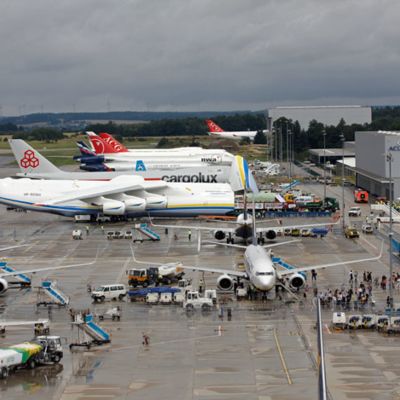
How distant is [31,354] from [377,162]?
88696mm

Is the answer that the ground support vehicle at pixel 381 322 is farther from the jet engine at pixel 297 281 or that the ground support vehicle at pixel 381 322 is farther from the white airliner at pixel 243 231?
the white airliner at pixel 243 231

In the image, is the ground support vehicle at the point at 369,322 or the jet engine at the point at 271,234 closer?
the ground support vehicle at the point at 369,322

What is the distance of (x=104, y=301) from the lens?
2479 inches

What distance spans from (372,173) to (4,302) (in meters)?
77.9

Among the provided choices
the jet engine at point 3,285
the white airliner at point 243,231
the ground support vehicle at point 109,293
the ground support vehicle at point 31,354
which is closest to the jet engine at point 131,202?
the white airliner at point 243,231

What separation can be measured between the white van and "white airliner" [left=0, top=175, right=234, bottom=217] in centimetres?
4323

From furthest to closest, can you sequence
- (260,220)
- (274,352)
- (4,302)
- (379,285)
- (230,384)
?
(260,220), (379,285), (4,302), (274,352), (230,384)

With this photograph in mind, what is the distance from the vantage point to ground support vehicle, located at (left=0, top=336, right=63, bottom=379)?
4488cm

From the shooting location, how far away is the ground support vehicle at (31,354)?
4488 cm

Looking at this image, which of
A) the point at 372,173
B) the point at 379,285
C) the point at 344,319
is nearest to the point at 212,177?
the point at 372,173

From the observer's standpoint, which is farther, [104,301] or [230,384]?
[104,301]

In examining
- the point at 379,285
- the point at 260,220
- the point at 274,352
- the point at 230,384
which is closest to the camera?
the point at 230,384

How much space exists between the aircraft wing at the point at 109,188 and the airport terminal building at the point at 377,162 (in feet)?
90.3

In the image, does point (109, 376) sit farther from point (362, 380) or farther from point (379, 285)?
point (379, 285)
